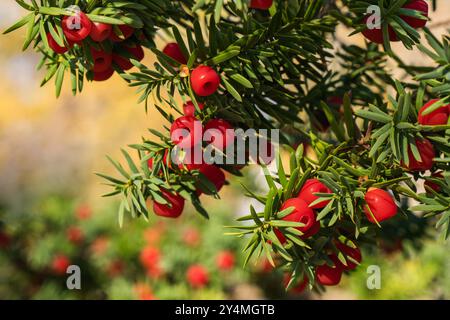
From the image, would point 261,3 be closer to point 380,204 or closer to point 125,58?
point 125,58

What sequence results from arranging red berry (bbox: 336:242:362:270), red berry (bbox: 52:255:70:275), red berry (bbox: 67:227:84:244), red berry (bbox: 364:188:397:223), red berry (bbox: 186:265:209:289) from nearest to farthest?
red berry (bbox: 364:188:397:223), red berry (bbox: 336:242:362:270), red berry (bbox: 186:265:209:289), red berry (bbox: 52:255:70:275), red berry (bbox: 67:227:84:244)

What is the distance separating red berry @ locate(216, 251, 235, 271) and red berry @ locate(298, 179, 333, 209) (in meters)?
1.46

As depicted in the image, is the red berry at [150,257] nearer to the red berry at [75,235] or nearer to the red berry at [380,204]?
the red berry at [75,235]

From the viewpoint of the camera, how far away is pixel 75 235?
233cm

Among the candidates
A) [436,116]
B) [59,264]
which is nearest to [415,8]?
[436,116]

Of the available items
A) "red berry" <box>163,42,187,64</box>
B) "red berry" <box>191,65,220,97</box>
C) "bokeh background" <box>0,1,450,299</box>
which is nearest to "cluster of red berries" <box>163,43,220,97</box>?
"red berry" <box>191,65,220,97</box>

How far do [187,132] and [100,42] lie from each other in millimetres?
179

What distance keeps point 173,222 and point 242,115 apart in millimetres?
1742

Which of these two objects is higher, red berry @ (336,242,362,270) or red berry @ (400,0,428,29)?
red berry @ (400,0,428,29)

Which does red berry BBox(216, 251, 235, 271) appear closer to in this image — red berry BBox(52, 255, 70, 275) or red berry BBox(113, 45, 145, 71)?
red berry BBox(52, 255, 70, 275)

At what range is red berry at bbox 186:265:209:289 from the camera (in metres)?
2.04
